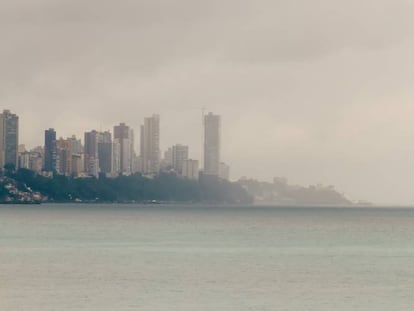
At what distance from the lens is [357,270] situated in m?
117

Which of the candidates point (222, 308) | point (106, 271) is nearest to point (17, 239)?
point (106, 271)

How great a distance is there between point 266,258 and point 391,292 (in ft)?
142

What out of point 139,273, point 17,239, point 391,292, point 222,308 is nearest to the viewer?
point 222,308

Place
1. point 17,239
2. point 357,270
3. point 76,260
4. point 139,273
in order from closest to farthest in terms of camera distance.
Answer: point 139,273
point 357,270
point 76,260
point 17,239

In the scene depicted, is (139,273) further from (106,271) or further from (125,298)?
(125,298)

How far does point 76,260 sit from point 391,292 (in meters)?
47.4

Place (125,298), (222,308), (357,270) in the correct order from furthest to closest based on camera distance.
Result: (357,270)
(125,298)
(222,308)

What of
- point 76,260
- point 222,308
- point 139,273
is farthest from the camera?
point 76,260

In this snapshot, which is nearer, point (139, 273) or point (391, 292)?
point (391, 292)

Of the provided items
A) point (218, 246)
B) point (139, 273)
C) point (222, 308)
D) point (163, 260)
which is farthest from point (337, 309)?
point (218, 246)

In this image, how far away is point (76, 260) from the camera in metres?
129

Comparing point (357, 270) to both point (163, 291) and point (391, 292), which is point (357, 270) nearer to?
point (391, 292)

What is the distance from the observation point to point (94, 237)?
191 metres

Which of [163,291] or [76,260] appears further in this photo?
[76,260]
